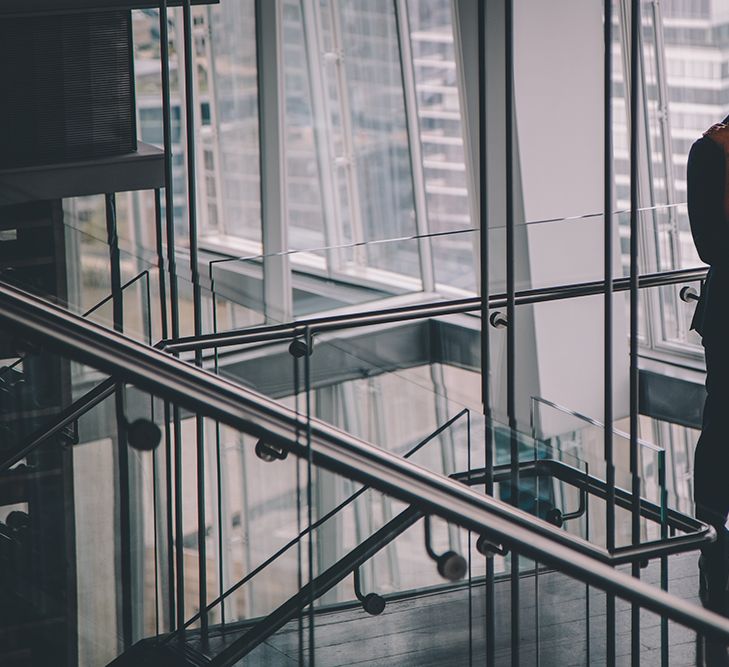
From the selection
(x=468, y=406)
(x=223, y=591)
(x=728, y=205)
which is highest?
(x=728, y=205)

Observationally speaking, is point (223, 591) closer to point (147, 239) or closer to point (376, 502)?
point (376, 502)

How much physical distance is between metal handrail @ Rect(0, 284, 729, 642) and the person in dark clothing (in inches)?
56.0

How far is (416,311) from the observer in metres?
3.82

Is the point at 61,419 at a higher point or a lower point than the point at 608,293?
lower

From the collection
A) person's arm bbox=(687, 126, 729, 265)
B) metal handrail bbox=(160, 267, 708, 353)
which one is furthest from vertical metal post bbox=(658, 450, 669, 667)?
metal handrail bbox=(160, 267, 708, 353)

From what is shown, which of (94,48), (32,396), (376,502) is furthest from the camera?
(94,48)

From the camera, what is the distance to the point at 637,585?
1552 millimetres

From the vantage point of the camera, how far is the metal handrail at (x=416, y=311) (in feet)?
10.4

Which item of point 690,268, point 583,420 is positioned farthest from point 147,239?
point 583,420

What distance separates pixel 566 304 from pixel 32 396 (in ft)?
7.96

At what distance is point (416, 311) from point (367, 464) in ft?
7.55

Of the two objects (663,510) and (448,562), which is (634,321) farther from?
(448,562)

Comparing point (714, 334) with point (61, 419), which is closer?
point (61, 419)

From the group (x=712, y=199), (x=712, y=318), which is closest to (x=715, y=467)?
(x=712, y=318)
